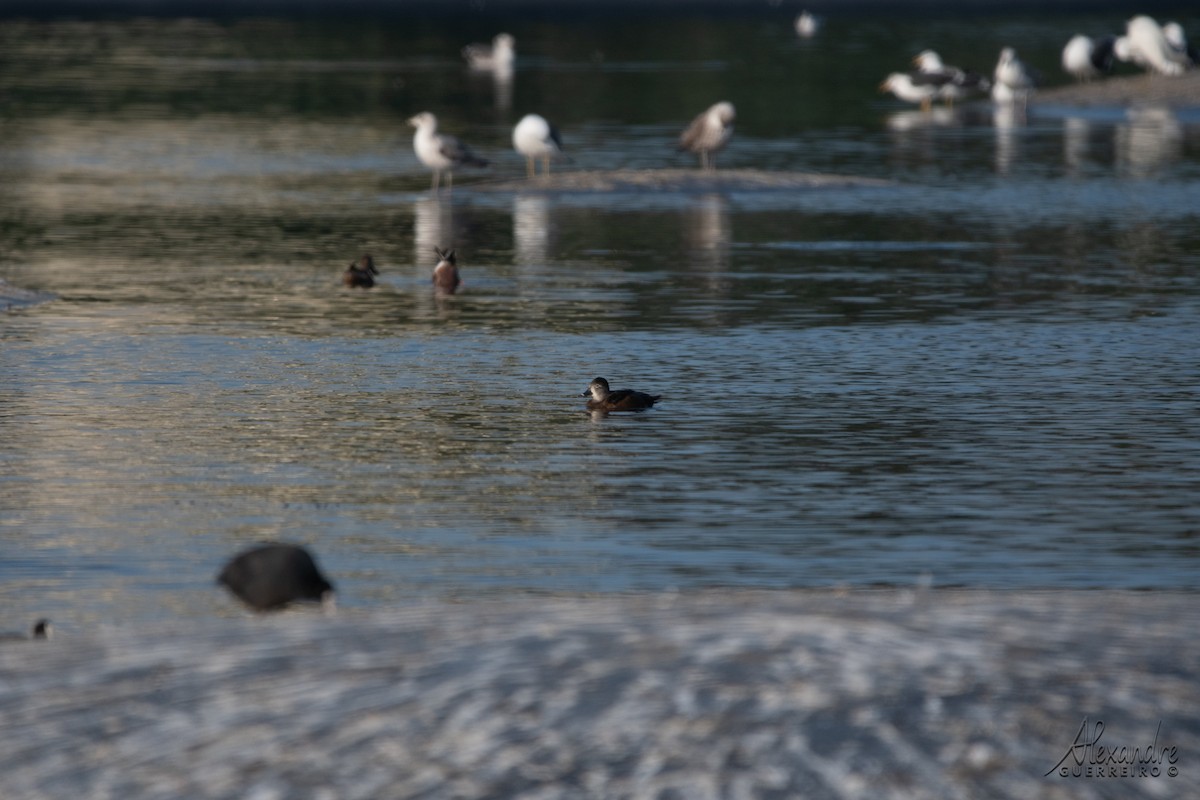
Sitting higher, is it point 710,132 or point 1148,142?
point 710,132

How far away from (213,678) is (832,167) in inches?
1027

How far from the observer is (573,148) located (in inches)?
1414

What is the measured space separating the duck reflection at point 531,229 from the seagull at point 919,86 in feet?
62.8

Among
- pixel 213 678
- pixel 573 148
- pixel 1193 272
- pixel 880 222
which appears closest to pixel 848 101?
pixel 573 148

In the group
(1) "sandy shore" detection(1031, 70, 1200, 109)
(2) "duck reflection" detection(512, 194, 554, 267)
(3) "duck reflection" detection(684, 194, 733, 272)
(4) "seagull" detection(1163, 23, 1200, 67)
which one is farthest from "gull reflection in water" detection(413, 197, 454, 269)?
(4) "seagull" detection(1163, 23, 1200, 67)

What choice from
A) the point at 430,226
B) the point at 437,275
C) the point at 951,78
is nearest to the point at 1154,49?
the point at 951,78

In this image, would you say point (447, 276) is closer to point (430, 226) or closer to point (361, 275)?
point (361, 275)

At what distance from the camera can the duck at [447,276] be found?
801 inches

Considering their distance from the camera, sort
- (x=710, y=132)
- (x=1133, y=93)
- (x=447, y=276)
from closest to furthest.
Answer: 1. (x=447, y=276)
2. (x=710, y=132)
3. (x=1133, y=93)

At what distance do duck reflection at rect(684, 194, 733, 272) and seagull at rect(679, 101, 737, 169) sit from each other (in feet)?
5.83

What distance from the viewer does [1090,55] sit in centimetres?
5181

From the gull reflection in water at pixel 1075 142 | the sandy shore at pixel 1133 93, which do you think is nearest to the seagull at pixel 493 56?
the sandy shore at pixel 1133 93

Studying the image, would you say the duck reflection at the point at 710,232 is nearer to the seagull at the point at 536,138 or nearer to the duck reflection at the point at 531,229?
the duck reflection at the point at 531,229

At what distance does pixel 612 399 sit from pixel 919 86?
33759 mm
